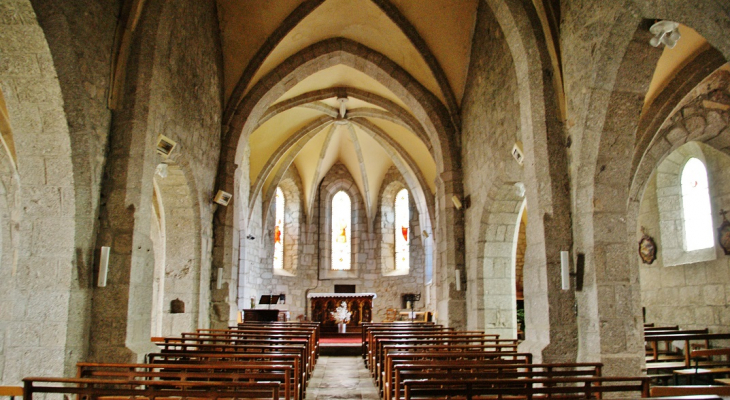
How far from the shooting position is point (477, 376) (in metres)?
4.38

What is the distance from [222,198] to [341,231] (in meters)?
10.1

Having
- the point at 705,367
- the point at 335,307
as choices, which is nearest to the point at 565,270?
the point at 705,367

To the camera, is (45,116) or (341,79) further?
(341,79)

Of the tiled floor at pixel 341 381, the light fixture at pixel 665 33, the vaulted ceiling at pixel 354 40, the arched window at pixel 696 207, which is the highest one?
the vaulted ceiling at pixel 354 40

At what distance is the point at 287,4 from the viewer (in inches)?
380

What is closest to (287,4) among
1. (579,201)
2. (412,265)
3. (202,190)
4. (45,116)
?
(202,190)

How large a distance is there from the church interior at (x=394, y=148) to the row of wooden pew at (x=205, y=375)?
2.57 ft

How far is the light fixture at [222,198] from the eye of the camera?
9.56m

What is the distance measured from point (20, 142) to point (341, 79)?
26.9 feet

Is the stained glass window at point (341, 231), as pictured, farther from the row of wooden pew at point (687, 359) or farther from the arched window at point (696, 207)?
the row of wooden pew at point (687, 359)

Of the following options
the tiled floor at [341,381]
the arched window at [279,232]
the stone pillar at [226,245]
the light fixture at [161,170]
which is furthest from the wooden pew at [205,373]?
the arched window at [279,232]

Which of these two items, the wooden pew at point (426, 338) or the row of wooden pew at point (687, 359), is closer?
the row of wooden pew at point (687, 359)

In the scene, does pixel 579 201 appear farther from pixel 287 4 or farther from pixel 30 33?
pixel 287 4

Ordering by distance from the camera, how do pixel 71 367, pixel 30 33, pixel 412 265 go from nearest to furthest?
pixel 30 33, pixel 71 367, pixel 412 265
